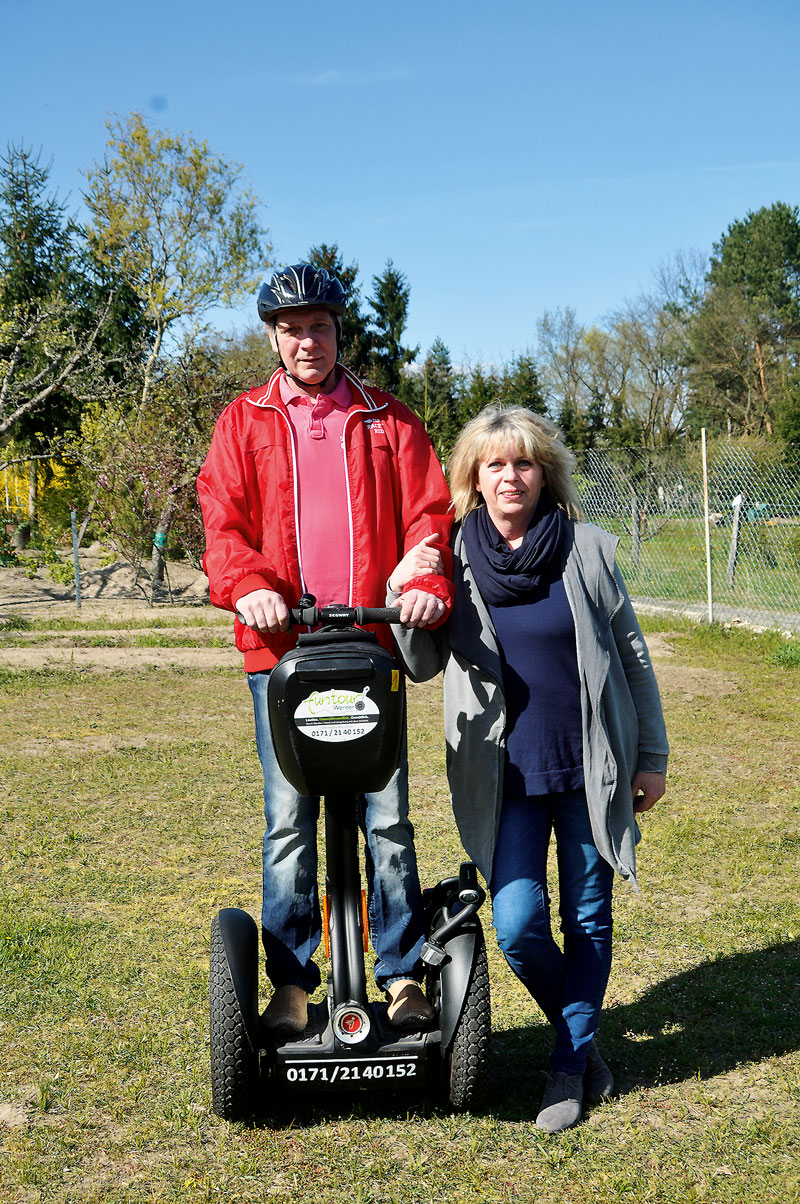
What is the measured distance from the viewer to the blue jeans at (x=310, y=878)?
2.90 m

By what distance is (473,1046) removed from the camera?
274 centimetres

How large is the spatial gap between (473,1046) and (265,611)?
1.18 meters

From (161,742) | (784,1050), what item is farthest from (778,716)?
(784,1050)

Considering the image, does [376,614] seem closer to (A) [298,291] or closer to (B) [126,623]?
(A) [298,291]

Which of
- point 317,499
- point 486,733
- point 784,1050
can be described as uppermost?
point 317,499

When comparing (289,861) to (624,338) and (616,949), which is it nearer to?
(616,949)

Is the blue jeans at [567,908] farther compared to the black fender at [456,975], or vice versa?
the blue jeans at [567,908]

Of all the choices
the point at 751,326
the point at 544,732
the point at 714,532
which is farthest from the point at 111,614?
the point at 751,326

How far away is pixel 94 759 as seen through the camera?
686 cm

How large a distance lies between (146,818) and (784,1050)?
3.40 metres

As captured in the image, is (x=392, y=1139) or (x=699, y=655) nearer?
(x=392, y=1139)

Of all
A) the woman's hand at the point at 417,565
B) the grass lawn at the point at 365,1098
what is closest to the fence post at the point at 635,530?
the grass lawn at the point at 365,1098

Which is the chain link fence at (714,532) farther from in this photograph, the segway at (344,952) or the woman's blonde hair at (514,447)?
the segway at (344,952)

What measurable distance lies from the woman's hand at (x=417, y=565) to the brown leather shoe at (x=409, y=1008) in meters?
1.02
